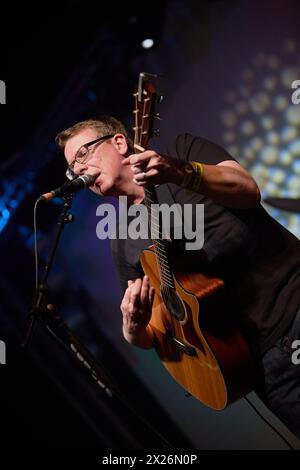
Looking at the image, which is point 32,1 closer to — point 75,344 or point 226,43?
point 226,43

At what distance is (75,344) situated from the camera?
7.30 ft

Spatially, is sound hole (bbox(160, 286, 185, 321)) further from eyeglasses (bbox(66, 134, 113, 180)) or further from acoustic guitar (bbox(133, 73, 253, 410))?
eyeglasses (bbox(66, 134, 113, 180))

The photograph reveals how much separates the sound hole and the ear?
2.19 ft

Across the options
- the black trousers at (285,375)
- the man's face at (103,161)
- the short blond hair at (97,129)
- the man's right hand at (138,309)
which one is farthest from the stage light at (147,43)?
the black trousers at (285,375)

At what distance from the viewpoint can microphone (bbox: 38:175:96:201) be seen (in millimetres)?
1932

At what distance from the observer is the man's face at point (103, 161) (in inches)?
82.0

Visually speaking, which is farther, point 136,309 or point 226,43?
point 226,43

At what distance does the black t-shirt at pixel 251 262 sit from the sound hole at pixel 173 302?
13cm

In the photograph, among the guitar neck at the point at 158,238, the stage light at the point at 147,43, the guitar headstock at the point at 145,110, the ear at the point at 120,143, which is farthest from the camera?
the stage light at the point at 147,43

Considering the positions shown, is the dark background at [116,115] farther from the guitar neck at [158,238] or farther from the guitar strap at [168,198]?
the guitar neck at [158,238]

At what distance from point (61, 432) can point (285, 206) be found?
240 centimetres

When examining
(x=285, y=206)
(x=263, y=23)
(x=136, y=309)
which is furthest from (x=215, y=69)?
(x=136, y=309)

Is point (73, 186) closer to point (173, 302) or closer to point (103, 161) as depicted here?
point (103, 161)

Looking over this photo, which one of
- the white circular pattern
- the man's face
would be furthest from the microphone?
the white circular pattern
